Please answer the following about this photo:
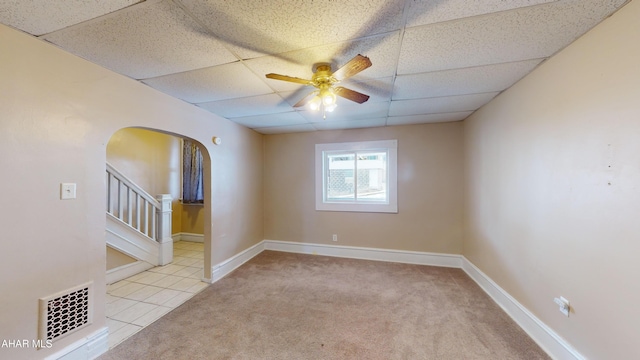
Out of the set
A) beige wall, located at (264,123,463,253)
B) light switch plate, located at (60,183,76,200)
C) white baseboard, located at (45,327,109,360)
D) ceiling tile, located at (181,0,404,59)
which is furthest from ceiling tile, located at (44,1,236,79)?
beige wall, located at (264,123,463,253)

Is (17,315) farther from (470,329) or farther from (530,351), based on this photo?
(530,351)

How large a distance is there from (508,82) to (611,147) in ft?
3.55

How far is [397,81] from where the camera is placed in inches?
81.4

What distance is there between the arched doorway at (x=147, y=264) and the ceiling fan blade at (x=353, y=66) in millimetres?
1947

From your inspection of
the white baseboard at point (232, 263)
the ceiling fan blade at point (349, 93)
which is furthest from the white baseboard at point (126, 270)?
the ceiling fan blade at point (349, 93)

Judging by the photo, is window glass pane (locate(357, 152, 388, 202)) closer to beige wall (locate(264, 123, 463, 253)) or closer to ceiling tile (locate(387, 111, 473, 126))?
beige wall (locate(264, 123, 463, 253))

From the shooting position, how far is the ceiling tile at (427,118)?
3119mm

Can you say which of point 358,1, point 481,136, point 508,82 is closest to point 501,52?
point 508,82

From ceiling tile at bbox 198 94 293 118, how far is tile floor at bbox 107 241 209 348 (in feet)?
7.37

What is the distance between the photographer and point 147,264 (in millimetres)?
3342

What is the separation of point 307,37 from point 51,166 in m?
1.94

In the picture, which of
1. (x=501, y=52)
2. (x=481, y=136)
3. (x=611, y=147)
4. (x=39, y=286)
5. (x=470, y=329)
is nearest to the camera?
(x=611, y=147)

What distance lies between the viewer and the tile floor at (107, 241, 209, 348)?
208 centimetres

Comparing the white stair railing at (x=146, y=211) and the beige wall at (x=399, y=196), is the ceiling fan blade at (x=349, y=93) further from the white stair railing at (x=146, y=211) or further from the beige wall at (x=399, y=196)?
the white stair railing at (x=146, y=211)
